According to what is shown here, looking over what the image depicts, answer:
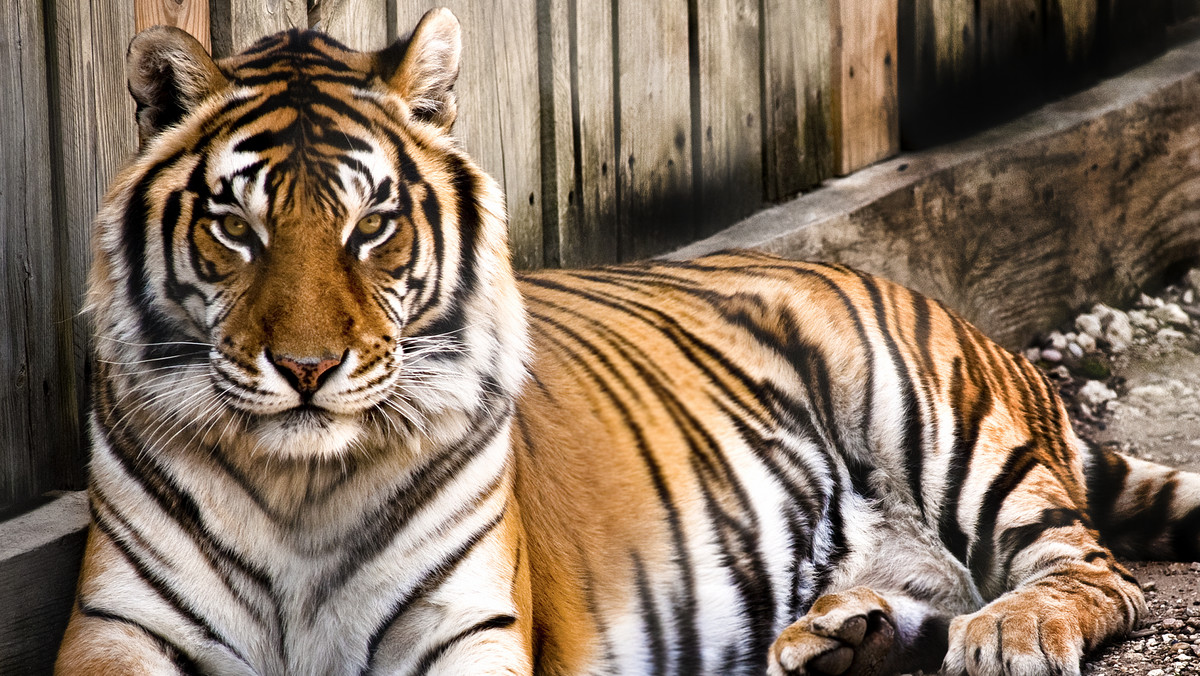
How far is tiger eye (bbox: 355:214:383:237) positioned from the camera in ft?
5.19

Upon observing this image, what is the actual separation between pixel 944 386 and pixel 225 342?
1.40 meters

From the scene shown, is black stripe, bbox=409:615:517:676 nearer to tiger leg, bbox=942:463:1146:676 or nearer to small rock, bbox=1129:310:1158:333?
tiger leg, bbox=942:463:1146:676

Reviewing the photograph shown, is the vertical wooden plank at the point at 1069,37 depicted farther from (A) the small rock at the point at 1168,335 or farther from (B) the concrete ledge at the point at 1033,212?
(A) the small rock at the point at 1168,335

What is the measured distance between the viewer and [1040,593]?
206 cm

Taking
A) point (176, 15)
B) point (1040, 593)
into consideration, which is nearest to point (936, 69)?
point (1040, 593)

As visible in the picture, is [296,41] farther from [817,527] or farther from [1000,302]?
[1000,302]

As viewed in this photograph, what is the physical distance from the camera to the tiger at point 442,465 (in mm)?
1567

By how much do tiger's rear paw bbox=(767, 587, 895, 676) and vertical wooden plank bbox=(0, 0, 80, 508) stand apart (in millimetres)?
1228

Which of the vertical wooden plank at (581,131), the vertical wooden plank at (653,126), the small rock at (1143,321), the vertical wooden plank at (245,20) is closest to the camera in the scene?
the vertical wooden plank at (245,20)

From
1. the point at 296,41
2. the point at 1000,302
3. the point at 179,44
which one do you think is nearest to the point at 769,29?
the point at 1000,302

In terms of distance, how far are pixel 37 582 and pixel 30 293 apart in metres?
0.45

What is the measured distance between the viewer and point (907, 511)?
2359mm

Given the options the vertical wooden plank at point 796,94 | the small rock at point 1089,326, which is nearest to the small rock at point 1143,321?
the small rock at point 1089,326

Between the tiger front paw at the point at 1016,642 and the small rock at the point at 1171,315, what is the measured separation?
1.87 m
